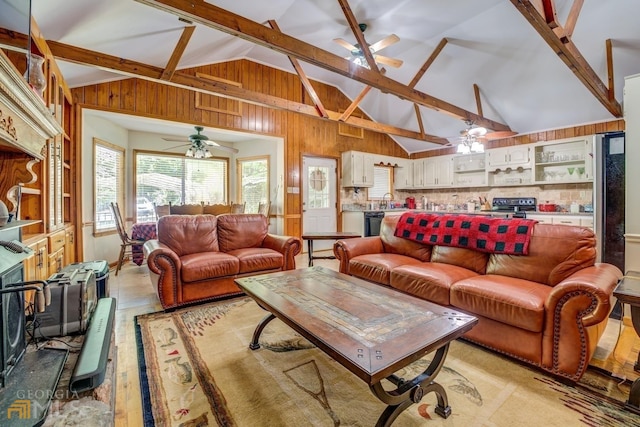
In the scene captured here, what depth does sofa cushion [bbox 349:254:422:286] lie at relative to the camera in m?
2.84

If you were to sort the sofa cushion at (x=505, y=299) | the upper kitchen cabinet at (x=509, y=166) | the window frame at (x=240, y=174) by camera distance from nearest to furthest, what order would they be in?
the sofa cushion at (x=505, y=299) → the upper kitchen cabinet at (x=509, y=166) → the window frame at (x=240, y=174)

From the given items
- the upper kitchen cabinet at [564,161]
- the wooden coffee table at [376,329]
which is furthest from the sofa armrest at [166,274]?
the upper kitchen cabinet at [564,161]

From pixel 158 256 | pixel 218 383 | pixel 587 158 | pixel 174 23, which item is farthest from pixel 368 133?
pixel 218 383

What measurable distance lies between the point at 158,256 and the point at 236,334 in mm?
1118

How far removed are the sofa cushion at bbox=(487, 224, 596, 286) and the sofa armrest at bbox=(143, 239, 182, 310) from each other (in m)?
2.95

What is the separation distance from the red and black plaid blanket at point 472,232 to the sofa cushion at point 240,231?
71.6 inches

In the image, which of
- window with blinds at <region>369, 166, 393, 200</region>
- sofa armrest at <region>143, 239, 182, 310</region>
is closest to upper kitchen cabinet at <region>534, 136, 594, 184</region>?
window with blinds at <region>369, 166, 393, 200</region>

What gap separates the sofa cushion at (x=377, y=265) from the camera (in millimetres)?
2842

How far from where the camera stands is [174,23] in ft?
9.50

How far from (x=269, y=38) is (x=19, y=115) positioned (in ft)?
6.27

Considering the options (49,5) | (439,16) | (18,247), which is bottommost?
(18,247)

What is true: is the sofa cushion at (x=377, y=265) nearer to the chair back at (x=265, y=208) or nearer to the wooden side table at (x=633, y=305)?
the wooden side table at (x=633, y=305)

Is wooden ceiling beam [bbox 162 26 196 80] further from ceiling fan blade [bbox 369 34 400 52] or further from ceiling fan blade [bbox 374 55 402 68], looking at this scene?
ceiling fan blade [bbox 374 55 402 68]

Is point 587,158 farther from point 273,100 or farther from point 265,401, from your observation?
point 265,401
